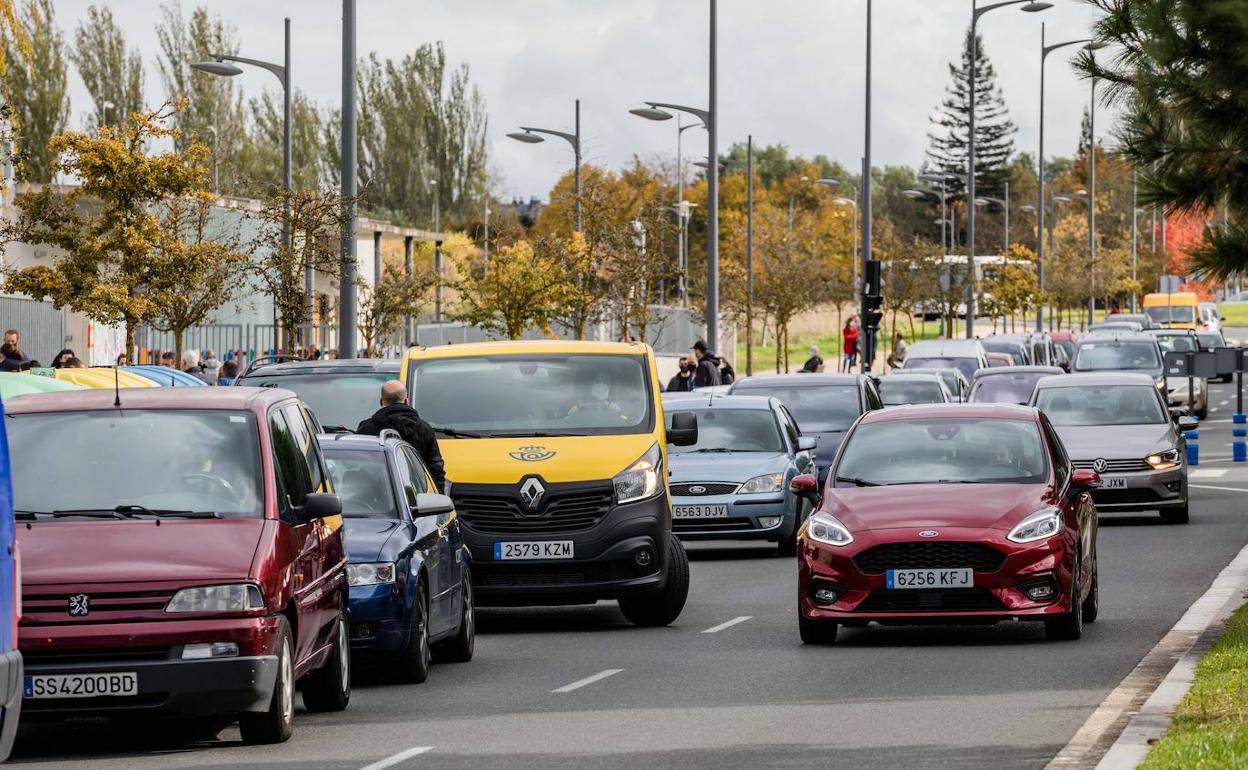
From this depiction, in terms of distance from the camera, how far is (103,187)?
116 feet

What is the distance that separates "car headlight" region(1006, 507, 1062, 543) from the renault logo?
356 centimetres

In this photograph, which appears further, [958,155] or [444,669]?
[958,155]

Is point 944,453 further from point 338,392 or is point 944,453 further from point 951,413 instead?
point 338,392

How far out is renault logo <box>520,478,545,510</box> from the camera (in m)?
17.2

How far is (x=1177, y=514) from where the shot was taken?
27578mm

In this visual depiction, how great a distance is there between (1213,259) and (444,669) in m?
5.36

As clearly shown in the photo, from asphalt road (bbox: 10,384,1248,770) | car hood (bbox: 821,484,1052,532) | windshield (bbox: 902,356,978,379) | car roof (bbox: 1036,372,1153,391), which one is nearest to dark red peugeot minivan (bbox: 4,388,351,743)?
asphalt road (bbox: 10,384,1248,770)

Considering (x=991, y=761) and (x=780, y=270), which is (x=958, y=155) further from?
(x=991, y=761)

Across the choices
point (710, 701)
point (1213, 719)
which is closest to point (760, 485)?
point (710, 701)

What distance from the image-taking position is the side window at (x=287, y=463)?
38.4 feet

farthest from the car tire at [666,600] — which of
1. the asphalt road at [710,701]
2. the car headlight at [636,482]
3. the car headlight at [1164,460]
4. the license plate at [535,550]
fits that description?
the car headlight at [1164,460]

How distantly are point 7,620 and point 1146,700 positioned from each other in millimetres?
6497

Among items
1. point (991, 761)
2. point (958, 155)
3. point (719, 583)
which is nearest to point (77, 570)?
point (991, 761)

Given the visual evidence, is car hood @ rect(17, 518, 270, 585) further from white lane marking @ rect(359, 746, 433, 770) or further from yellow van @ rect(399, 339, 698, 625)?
yellow van @ rect(399, 339, 698, 625)
